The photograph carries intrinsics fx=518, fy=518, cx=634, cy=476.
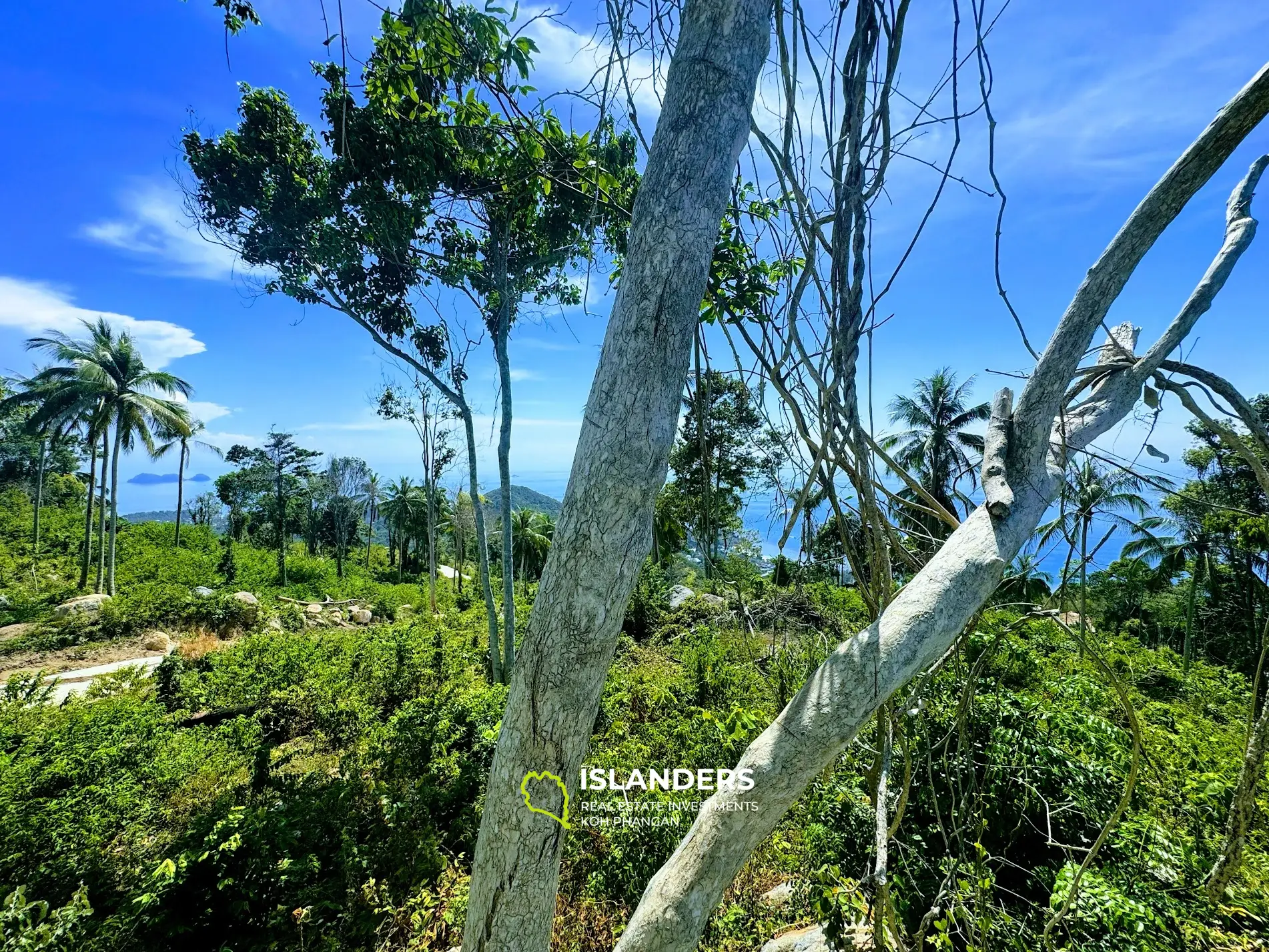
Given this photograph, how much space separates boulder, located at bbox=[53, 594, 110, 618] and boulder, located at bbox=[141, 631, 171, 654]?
142 cm

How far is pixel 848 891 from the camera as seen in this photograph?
77.4 inches

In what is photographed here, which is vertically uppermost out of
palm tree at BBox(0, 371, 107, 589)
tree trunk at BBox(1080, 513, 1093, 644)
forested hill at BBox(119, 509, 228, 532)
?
palm tree at BBox(0, 371, 107, 589)

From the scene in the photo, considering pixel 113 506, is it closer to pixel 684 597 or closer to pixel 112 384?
pixel 112 384

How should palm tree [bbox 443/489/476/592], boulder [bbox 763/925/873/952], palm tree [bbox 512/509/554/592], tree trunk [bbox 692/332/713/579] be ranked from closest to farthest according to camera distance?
tree trunk [bbox 692/332/713/579] → boulder [bbox 763/925/873/952] → palm tree [bbox 443/489/476/592] → palm tree [bbox 512/509/554/592]

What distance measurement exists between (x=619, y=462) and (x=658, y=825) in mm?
2724

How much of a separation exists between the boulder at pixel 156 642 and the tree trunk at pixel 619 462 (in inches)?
502

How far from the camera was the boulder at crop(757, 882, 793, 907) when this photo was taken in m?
3.00

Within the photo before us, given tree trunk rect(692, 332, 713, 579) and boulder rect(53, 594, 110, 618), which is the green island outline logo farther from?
boulder rect(53, 594, 110, 618)

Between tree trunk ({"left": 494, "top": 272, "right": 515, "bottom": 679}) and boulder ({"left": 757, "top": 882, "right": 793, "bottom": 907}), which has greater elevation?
tree trunk ({"left": 494, "top": 272, "right": 515, "bottom": 679})

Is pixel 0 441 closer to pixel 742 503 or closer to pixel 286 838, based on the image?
pixel 286 838

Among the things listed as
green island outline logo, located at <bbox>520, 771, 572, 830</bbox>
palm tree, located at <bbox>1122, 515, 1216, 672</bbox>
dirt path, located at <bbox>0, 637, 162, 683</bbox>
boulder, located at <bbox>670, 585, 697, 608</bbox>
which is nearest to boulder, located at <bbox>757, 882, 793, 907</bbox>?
green island outline logo, located at <bbox>520, 771, 572, 830</bbox>

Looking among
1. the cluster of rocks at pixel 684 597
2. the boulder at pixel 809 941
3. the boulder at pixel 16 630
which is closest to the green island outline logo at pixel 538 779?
the boulder at pixel 809 941

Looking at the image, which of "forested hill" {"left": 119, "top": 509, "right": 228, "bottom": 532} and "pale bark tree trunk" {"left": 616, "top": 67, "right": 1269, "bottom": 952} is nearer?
"pale bark tree trunk" {"left": 616, "top": 67, "right": 1269, "bottom": 952}

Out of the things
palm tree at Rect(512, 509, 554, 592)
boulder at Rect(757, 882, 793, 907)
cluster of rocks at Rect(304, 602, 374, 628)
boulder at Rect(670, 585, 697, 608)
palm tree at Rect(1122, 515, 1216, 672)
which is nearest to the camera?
boulder at Rect(757, 882, 793, 907)
